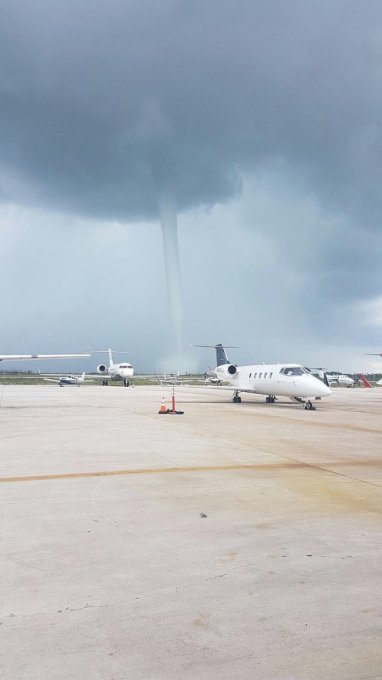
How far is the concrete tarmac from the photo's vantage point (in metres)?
3.07

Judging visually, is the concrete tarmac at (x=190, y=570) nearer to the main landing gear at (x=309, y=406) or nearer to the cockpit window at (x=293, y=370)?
the main landing gear at (x=309, y=406)

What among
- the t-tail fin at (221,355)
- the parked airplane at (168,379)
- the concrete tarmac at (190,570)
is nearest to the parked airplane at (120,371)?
A: the parked airplane at (168,379)

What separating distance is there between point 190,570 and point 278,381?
23449mm

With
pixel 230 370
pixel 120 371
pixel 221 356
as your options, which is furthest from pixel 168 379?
pixel 230 370

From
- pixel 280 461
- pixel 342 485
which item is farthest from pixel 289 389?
pixel 342 485

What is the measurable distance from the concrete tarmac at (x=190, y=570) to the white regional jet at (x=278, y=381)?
15893mm

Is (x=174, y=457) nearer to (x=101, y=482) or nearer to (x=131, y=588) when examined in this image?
(x=101, y=482)

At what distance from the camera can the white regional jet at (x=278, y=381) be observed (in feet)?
83.4

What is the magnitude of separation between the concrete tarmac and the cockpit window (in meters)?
16.7

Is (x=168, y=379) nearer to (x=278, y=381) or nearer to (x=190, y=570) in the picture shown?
(x=278, y=381)

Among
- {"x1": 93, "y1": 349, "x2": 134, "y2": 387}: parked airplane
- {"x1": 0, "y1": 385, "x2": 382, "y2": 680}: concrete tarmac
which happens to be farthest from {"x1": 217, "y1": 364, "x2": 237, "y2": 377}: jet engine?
{"x1": 93, "y1": 349, "x2": 134, "y2": 387}: parked airplane

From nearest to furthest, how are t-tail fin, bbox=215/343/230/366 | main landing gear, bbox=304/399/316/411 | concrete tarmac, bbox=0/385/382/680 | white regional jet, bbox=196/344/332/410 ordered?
1. concrete tarmac, bbox=0/385/382/680
2. white regional jet, bbox=196/344/332/410
3. main landing gear, bbox=304/399/316/411
4. t-tail fin, bbox=215/343/230/366

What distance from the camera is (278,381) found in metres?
27.4

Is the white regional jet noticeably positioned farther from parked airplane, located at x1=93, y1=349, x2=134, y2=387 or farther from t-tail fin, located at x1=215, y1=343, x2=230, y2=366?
parked airplane, located at x1=93, y1=349, x2=134, y2=387
